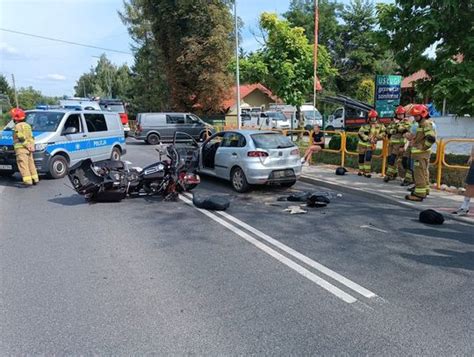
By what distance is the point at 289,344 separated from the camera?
303 cm

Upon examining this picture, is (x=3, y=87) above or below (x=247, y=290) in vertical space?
above

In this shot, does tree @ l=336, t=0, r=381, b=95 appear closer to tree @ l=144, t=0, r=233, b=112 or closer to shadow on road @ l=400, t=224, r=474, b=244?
tree @ l=144, t=0, r=233, b=112

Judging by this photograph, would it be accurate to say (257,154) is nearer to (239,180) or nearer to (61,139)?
(239,180)

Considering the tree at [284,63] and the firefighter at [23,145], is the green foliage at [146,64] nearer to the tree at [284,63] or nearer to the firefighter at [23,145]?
the tree at [284,63]

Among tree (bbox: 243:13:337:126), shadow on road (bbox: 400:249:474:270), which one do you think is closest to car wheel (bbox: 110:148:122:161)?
tree (bbox: 243:13:337:126)

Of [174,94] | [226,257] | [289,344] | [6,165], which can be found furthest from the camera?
[174,94]

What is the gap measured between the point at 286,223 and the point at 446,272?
260 cm

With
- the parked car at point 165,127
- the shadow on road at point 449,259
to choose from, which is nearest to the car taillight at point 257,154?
the shadow on road at point 449,259

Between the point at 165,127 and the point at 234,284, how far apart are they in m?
19.3

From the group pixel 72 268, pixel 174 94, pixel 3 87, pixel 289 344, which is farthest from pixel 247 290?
pixel 3 87

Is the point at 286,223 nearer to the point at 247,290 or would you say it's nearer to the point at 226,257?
the point at 226,257

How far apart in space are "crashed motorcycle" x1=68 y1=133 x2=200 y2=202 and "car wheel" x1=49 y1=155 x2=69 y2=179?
A: 2984mm

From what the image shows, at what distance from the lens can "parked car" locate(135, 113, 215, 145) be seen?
22359 mm

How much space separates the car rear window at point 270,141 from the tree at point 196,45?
20.7 metres
